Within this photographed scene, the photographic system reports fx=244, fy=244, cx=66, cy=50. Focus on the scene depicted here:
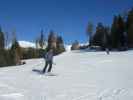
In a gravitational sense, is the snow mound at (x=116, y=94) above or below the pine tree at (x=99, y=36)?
below

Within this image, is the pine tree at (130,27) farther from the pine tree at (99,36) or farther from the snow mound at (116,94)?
the snow mound at (116,94)

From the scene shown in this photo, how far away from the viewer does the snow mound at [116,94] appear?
9.60m

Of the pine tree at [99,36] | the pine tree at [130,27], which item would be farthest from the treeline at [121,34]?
the pine tree at [99,36]

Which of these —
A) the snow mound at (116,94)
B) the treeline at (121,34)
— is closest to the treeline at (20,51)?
the snow mound at (116,94)

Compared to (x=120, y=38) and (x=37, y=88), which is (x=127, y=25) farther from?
(x=37, y=88)

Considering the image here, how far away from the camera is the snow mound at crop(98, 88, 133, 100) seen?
960cm

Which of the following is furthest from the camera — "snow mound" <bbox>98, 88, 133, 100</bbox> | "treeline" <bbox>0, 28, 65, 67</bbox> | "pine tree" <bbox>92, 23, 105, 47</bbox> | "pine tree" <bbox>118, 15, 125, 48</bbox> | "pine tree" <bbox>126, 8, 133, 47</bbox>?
"pine tree" <bbox>92, 23, 105, 47</bbox>

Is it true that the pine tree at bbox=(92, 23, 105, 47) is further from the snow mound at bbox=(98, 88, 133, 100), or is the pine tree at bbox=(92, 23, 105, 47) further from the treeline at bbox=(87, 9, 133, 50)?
the snow mound at bbox=(98, 88, 133, 100)

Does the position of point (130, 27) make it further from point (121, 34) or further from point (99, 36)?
point (99, 36)

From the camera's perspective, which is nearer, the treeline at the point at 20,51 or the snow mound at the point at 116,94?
the snow mound at the point at 116,94

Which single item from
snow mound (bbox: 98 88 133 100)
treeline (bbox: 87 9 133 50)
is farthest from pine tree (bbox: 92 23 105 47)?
snow mound (bbox: 98 88 133 100)

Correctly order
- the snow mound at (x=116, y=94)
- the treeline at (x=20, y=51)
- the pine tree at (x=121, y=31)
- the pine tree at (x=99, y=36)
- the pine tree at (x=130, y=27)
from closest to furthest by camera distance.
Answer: the snow mound at (x=116, y=94) < the treeline at (x=20, y=51) < the pine tree at (x=130, y=27) < the pine tree at (x=121, y=31) < the pine tree at (x=99, y=36)

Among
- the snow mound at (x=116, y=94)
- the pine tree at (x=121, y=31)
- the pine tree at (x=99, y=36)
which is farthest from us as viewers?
the pine tree at (x=99, y=36)

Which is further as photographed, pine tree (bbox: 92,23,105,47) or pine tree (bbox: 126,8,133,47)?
pine tree (bbox: 92,23,105,47)
